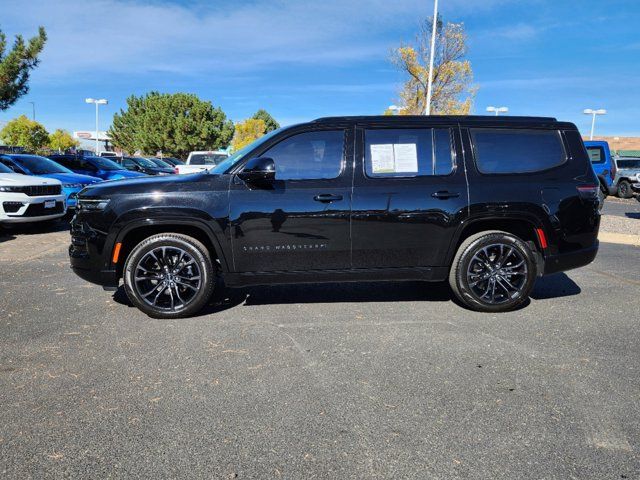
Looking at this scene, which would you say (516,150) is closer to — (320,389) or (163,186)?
(320,389)

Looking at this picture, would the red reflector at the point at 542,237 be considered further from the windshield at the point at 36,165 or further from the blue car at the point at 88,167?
the blue car at the point at 88,167

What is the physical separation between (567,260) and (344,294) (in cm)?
236

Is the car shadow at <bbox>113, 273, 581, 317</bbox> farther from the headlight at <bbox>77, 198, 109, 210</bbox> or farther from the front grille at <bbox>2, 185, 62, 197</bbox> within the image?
the front grille at <bbox>2, 185, 62, 197</bbox>

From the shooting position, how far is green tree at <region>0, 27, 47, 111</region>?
17.1m

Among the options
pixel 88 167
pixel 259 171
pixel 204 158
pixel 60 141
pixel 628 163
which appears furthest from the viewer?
pixel 60 141

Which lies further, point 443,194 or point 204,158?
point 204,158

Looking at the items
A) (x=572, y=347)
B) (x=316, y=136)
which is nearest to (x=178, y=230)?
(x=316, y=136)

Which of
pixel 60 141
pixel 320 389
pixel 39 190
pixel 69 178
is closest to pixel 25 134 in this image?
pixel 60 141

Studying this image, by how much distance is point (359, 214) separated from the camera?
→ 4461 millimetres

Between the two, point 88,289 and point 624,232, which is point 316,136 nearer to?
point 88,289

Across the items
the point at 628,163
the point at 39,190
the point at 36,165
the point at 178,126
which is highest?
the point at 178,126

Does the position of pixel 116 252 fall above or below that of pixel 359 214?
below

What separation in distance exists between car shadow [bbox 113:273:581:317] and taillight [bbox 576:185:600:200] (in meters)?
1.23

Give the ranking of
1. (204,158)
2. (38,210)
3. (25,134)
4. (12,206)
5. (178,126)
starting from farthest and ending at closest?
(25,134) < (178,126) < (204,158) < (38,210) < (12,206)
